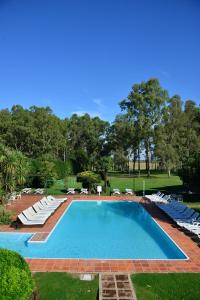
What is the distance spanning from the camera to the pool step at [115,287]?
8289 millimetres

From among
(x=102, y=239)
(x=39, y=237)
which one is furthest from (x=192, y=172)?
(x=39, y=237)

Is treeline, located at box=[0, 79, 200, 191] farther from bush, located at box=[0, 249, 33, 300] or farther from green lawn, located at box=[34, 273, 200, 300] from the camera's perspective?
bush, located at box=[0, 249, 33, 300]

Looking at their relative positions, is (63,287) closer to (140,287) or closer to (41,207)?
(140,287)

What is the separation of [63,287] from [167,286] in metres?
2.96

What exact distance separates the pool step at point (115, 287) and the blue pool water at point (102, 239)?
315 cm

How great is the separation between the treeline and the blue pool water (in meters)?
21.5

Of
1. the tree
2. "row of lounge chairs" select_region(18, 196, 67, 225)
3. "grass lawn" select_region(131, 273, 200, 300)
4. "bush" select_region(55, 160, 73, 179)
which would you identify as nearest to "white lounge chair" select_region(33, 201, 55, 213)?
"row of lounge chairs" select_region(18, 196, 67, 225)

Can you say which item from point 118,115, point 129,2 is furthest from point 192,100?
point 129,2

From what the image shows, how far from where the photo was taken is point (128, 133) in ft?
170

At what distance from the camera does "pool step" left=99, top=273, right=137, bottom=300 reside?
8289 mm

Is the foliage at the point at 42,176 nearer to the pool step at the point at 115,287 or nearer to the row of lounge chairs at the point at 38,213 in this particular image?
the row of lounge chairs at the point at 38,213

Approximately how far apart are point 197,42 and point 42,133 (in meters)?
36.1

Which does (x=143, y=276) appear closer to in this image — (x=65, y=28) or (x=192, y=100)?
(x=65, y=28)

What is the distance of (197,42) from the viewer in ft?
70.4
